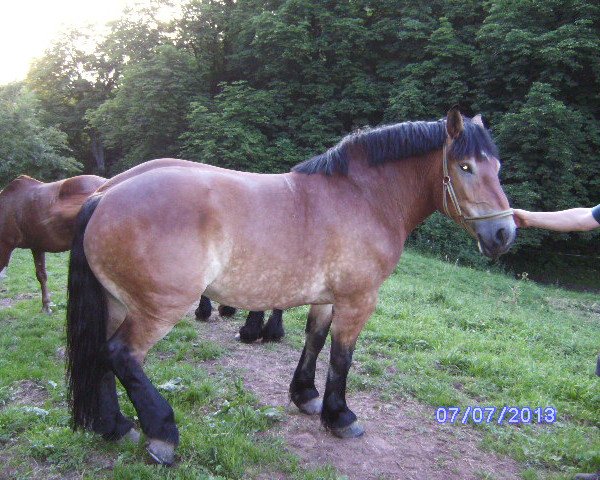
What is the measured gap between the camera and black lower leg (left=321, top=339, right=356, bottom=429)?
3320 mm

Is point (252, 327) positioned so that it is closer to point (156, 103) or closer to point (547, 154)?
point (547, 154)

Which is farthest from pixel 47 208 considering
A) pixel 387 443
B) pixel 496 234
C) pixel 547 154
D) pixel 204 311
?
pixel 547 154

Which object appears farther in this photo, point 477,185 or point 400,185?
point 400,185

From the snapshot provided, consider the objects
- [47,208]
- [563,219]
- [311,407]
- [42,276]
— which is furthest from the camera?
[42,276]

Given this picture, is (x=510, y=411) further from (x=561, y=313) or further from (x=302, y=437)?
(x=561, y=313)

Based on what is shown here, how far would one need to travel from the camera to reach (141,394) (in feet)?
8.95

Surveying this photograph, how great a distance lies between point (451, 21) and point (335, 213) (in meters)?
21.0

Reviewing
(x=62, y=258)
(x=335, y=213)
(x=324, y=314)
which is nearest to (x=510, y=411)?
(x=324, y=314)

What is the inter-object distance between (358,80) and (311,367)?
62.4 feet

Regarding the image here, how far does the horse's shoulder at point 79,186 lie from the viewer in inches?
217

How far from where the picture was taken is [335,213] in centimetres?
313

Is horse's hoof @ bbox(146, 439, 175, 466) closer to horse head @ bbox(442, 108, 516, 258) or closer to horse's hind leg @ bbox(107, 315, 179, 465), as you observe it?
horse's hind leg @ bbox(107, 315, 179, 465)

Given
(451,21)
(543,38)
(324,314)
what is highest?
(451,21)
